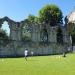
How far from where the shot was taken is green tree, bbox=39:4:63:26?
3514 inches

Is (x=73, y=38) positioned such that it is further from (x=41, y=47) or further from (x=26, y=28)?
(x=41, y=47)

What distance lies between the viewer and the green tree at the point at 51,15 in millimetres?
89250

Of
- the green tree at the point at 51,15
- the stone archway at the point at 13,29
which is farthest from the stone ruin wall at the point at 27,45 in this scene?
the green tree at the point at 51,15

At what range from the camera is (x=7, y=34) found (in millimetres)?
73125

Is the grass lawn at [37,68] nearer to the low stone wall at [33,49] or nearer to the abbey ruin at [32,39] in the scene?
the low stone wall at [33,49]

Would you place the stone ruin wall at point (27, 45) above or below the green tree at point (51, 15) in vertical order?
below

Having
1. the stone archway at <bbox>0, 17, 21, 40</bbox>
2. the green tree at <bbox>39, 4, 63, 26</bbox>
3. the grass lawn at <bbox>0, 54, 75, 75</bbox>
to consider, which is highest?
the green tree at <bbox>39, 4, 63, 26</bbox>

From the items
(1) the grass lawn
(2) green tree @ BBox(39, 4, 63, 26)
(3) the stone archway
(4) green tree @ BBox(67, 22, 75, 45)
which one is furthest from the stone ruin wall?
(1) the grass lawn

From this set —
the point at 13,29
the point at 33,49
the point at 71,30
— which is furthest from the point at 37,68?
the point at 71,30

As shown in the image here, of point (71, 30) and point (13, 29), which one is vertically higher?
point (71, 30)

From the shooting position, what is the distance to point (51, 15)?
90.2 m

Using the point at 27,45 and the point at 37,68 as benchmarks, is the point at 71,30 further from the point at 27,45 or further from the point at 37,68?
the point at 37,68

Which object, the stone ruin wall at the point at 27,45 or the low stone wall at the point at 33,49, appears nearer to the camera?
the low stone wall at the point at 33,49

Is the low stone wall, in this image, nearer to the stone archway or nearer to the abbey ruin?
the abbey ruin
